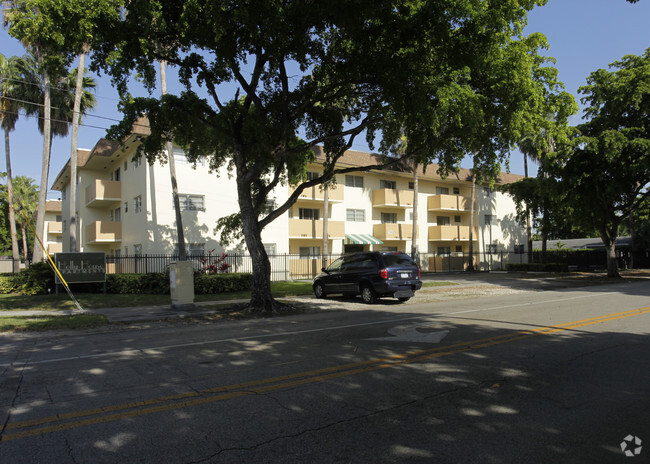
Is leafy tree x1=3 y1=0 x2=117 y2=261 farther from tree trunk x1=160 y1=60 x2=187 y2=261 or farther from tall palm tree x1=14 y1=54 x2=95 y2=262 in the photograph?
tall palm tree x1=14 y1=54 x2=95 y2=262

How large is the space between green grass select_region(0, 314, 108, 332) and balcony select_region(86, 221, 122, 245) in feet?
56.8

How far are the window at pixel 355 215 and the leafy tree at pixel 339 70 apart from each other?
1829 centimetres

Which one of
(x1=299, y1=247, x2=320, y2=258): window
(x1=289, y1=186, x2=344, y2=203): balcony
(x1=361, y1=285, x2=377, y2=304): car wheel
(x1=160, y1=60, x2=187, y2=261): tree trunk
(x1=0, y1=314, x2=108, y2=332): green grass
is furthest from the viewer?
(x1=299, y1=247, x2=320, y2=258): window

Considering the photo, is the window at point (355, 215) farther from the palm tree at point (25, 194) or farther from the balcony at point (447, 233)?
the palm tree at point (25, 194)

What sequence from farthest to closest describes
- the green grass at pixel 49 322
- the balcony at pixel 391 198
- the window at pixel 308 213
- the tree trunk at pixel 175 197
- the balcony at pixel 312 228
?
the balcony at pixel 391 198, the window at pixel 308 213, the balcony at pixel 312 228, the tree trunk at pixel 175 197, the green grass at pixel 49 322

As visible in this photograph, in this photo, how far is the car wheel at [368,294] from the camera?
1534 centimetres

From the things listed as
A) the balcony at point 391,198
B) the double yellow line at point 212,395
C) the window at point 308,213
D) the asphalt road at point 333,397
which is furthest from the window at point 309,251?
the double yellow line at point 212,395

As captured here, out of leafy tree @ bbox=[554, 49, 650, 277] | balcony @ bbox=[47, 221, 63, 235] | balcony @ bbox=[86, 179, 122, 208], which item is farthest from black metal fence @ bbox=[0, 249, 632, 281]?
balcony @ bbox=[47, 221, 63, 235]

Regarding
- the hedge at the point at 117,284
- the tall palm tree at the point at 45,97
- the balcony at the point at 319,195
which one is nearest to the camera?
the hedge at the point at 117,284

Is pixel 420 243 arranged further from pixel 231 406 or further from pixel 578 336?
pixel 231 406

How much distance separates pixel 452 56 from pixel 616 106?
17669mm

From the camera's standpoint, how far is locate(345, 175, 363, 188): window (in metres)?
34.3

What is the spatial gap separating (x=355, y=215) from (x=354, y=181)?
2679 millimetres

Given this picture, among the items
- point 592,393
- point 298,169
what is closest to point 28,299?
point 298,169
